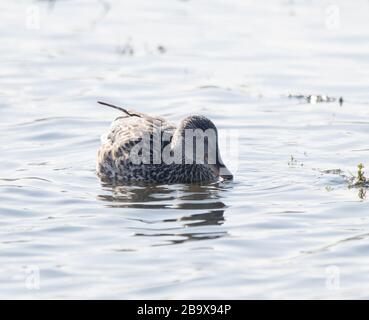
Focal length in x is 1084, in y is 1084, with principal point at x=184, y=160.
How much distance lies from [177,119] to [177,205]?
3488 mm

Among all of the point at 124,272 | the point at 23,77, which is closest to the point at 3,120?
the point at 23,77

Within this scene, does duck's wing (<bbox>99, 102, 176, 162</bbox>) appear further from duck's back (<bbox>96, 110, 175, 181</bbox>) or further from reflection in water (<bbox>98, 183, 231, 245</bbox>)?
reflection in water (<bbox>98, 183, 231, 245</bbox>)

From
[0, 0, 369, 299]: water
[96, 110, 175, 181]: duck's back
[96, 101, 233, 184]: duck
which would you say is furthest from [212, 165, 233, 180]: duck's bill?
[96, 110, 175, 181]: duck's back

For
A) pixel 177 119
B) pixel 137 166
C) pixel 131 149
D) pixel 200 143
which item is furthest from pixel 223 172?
pixel 177 119

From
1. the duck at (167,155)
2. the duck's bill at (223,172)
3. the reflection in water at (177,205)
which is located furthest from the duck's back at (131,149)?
the duck's bill at (223,172)

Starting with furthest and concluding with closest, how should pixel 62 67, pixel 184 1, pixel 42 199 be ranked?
pixel 184 1
pixel 62 67
pixel 42 199

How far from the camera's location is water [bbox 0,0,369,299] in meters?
8.30

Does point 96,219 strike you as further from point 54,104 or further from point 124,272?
point 54,104

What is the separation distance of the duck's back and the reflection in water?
0.65 feet

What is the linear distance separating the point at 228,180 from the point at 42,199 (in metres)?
1.92

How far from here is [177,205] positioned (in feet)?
33.6

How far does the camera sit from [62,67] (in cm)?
1608

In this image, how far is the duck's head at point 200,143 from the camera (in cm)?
1098

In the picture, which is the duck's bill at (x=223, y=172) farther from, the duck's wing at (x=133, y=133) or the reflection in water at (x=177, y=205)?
the duck's wing at (x=133, y=133)
